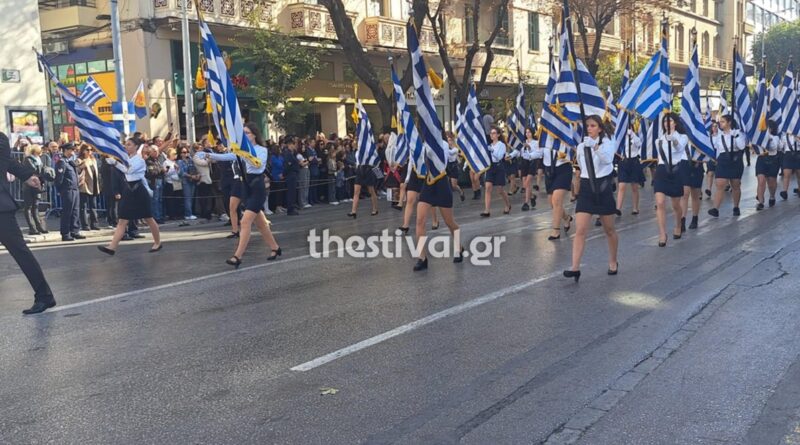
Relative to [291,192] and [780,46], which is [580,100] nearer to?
[291,192]

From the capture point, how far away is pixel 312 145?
2055 cm

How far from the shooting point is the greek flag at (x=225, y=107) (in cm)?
1036

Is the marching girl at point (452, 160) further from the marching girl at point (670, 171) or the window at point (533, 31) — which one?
the window at point (533, 31)

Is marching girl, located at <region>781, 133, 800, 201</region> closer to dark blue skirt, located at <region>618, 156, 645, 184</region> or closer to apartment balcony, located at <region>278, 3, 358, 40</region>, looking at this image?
dark blue skirt, located at <region>618, 156, 645, 184</region>

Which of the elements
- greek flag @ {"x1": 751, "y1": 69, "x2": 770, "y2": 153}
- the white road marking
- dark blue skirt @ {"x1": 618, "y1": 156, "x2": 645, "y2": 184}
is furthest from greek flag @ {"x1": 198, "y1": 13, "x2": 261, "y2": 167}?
greek flag @ {"x1": 751, "y1": 69, "x2": 770, "y2": 153}

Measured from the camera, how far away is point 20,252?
752 centimetres

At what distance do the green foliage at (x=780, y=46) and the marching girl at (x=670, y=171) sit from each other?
2542 inches

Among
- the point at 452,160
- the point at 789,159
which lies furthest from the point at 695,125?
the point at 452,160

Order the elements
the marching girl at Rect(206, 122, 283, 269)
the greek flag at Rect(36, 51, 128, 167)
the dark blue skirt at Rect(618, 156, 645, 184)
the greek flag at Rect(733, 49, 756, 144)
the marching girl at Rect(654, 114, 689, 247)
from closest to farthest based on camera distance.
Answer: the marching girl at Rect(206, 122, 283, 269), the marching girl at Rect(654, 114, 689, 247), the greek flag at Rect(36, 51, 128, 167), the dark blue skirt at Rect(618, 156, 645, 184), the greek flag at Rect(733, 49, 756, 144)

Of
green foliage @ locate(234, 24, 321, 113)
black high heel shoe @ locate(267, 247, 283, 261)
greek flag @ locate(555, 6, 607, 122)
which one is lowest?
black high heel shoe @ locate(267, 247, 283, 261)

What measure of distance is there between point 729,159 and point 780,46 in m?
63.9

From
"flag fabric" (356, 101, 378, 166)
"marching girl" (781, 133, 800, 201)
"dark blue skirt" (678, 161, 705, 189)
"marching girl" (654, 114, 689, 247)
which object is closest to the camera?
"marching girl" (654, 114, 689, 247)

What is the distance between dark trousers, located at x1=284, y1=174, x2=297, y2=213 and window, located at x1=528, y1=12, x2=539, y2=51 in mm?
26305

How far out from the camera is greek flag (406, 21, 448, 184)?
383 inches
